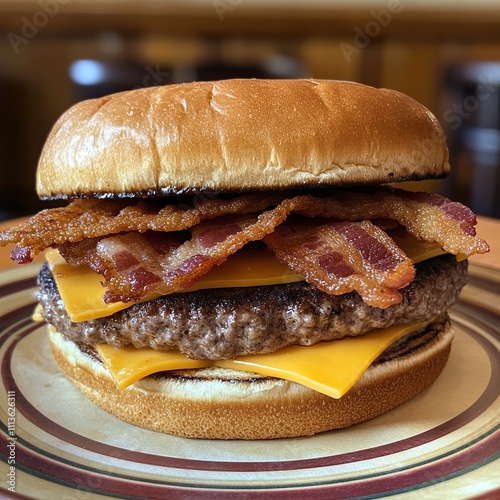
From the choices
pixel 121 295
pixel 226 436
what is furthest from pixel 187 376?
pixel 121 295

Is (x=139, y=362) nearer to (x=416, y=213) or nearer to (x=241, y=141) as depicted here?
(x=241, y=141)

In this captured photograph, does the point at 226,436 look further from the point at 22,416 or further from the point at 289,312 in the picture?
the point at 22,416

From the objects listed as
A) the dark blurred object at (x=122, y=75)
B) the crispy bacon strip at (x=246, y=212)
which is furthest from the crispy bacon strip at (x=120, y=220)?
the dark blurred object at (x=122, y=75)

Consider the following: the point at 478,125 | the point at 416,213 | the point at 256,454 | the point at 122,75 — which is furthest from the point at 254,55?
the point at 256,454

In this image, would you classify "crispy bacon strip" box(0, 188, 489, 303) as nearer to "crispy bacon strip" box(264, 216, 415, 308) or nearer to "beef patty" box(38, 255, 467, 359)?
"crispy bacon strip" box(264, 216, 415, 308)

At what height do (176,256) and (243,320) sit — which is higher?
(176,256)

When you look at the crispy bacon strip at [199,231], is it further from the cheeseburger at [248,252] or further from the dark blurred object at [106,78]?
the dark blurred object at [106,78]
